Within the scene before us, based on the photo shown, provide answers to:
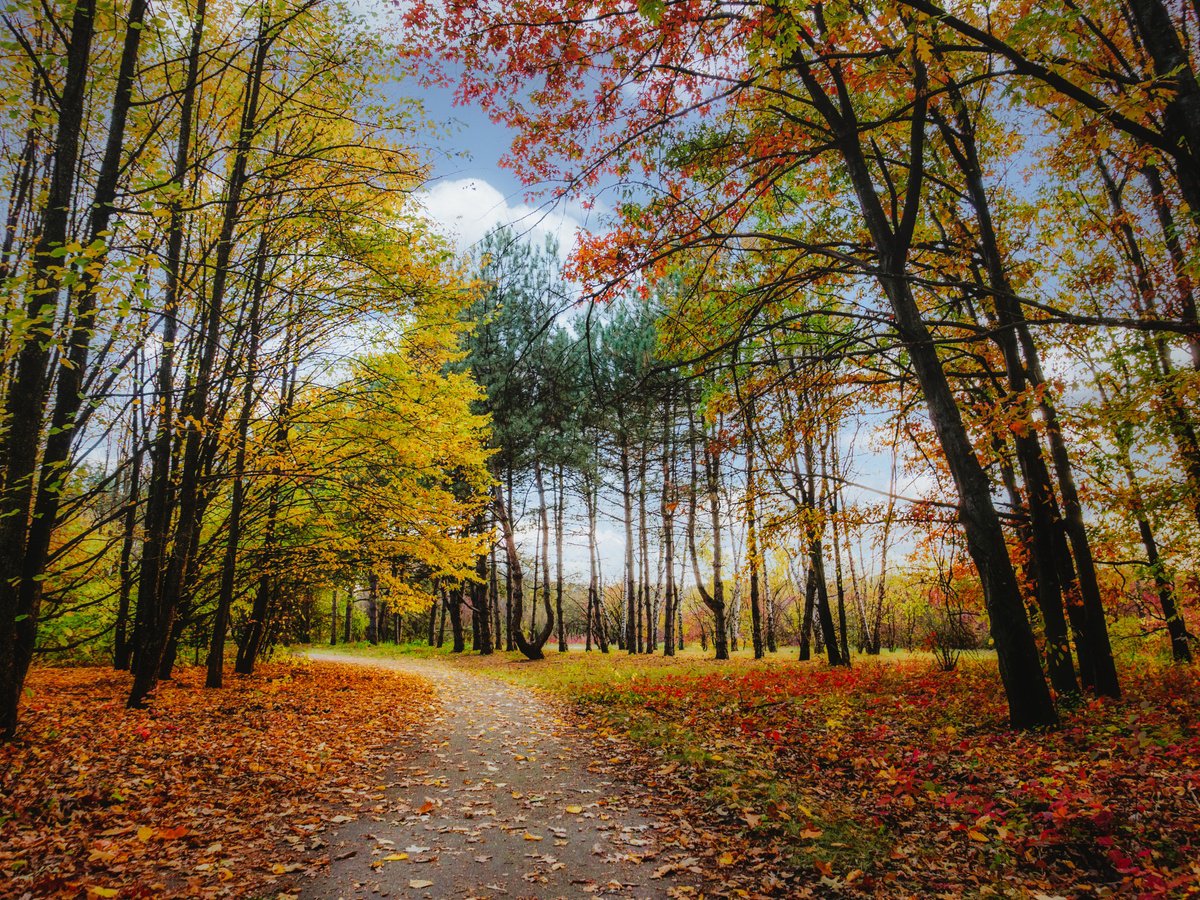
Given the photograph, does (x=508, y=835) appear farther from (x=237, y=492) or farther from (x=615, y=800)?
(x=237, y=492)

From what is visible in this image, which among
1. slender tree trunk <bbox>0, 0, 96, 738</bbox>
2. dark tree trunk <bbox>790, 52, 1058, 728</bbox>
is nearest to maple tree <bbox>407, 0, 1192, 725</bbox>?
dark tree trunk <bbox>790, 52, 1058, 728</bbox>

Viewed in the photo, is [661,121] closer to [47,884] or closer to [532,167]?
[532,167]

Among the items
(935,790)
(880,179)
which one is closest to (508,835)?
(935,790)

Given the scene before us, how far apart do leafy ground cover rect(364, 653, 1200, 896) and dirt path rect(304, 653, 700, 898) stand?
0.60 metres

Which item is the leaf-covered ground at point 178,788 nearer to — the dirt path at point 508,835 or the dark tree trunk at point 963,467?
the dirt path at point 508,835

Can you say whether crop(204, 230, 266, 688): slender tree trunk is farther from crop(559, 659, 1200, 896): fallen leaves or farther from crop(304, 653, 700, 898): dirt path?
crop(559, 659, 1200, 896): fallen leaves

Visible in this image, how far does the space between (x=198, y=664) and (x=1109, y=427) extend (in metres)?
17.7

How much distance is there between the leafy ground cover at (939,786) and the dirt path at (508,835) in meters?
0.60

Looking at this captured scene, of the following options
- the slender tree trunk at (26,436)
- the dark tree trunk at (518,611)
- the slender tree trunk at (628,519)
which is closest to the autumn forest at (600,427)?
the slender tree trunk at (26,436)

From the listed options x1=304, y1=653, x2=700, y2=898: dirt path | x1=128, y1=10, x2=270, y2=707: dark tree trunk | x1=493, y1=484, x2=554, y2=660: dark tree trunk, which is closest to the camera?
x1=304, y1=653, x2=700, y2=898: dirt path

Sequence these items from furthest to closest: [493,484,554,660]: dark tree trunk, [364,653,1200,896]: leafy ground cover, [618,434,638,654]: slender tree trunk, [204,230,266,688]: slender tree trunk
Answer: [618,434,638,654]: slender tree trunk
[493,484,554,660]: dark tree trunk
[204,230,266,688]: slender tree trunk
[364,653,1200,896]: leafy ground cover

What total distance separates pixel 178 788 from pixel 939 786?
671 cm

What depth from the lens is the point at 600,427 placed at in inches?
336

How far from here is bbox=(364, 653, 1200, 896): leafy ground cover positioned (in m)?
3.56
